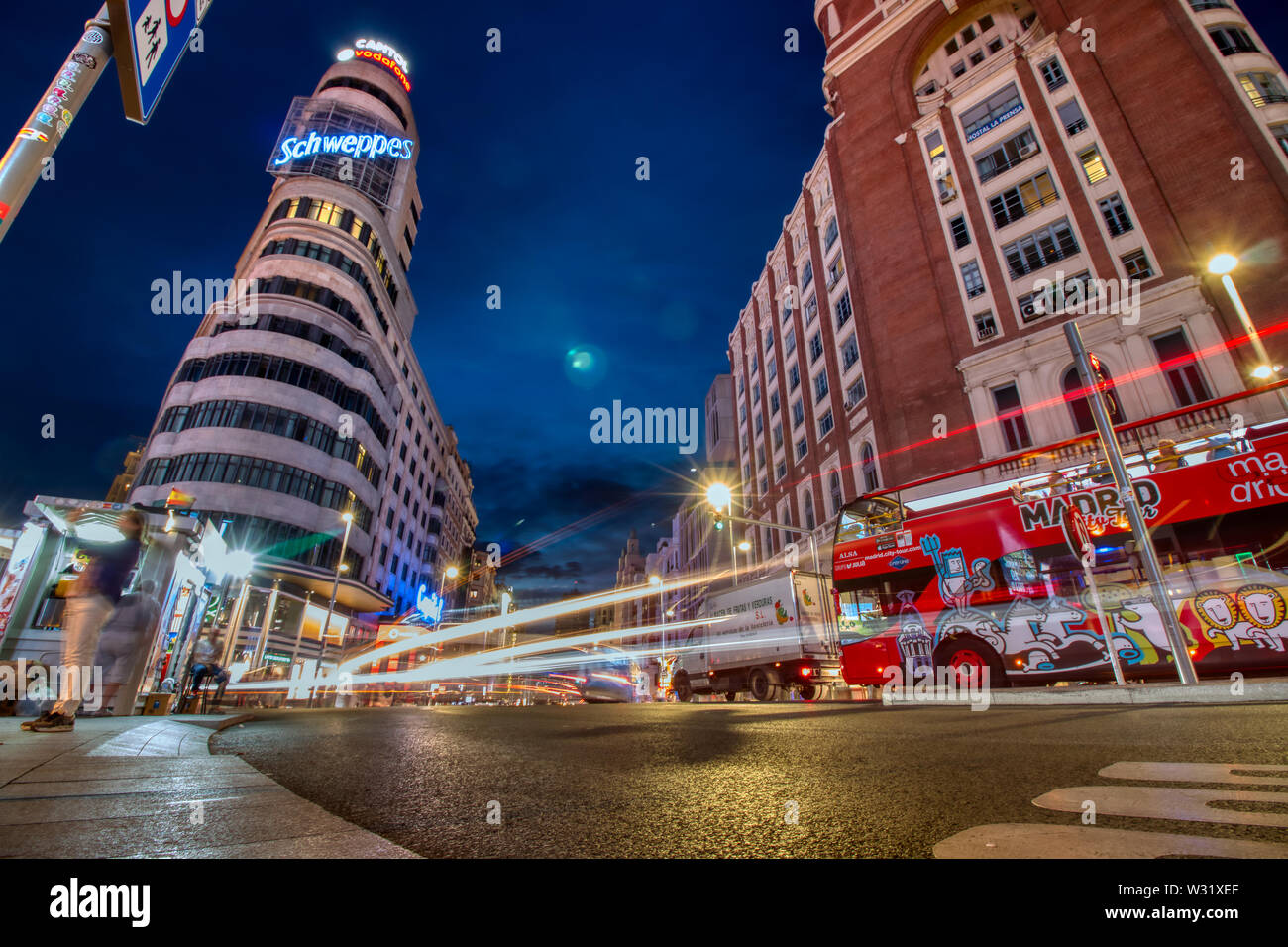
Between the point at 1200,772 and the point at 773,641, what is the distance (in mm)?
15146

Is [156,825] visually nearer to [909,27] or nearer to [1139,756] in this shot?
[1139,756]

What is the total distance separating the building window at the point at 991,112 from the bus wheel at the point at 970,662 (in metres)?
28.3

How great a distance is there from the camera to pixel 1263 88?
72.5ft

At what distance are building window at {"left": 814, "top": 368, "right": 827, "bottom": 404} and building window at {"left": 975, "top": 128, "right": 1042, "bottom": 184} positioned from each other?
12657 mm

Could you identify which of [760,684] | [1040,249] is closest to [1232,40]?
[1040,249]

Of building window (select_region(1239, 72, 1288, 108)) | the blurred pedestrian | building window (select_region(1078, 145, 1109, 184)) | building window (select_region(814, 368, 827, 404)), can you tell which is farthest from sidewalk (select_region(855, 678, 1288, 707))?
building window (select_region(814, 368, 827, 404))

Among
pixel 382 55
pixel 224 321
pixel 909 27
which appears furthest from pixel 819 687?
pixel 382 55

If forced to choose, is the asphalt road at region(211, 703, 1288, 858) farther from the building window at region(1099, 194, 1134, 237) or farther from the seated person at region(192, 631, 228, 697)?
the building window at region(1099, 194, 1134, 237)

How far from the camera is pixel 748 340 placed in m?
50.6

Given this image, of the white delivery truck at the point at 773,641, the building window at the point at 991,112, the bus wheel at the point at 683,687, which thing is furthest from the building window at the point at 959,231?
the bus wheel at the point at 683,687

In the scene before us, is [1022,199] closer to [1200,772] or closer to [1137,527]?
[1137,527]

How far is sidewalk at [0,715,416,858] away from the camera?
5.08ft

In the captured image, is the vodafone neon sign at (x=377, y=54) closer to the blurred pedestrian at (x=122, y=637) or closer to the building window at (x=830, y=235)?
the building window at (x=830, y=235)

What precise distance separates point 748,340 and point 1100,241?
95.6 ft
